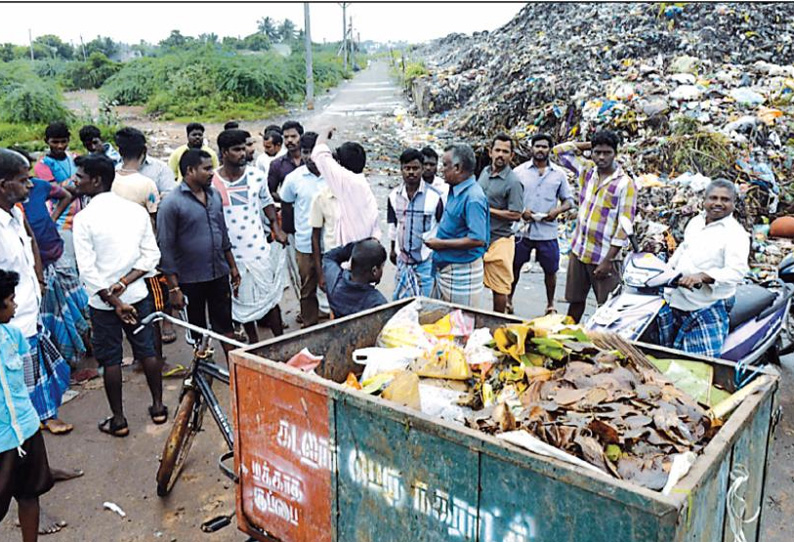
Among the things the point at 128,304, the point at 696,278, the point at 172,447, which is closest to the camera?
the point at 172,447

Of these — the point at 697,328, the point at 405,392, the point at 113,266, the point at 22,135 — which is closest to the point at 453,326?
the point at 405,392

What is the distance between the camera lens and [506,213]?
5.13 meters

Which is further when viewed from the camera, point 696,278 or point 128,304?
point 128,304

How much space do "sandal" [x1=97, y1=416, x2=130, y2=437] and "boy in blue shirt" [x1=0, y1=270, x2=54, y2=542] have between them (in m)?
1.19

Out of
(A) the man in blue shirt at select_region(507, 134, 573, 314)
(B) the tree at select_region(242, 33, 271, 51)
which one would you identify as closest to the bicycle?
(A) the man in blue shirt at select_region(507, 134, 573, 314)

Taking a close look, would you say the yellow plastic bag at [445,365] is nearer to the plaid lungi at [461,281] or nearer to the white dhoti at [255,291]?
the plaid lungi at [461,281]

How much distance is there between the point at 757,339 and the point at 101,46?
181ft

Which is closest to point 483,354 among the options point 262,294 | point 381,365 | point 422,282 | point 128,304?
point 381,365

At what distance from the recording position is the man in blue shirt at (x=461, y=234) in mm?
4191

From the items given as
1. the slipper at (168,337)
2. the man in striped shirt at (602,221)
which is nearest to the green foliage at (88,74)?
the slipper at (168,337)

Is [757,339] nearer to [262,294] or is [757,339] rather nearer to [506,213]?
[506,213]

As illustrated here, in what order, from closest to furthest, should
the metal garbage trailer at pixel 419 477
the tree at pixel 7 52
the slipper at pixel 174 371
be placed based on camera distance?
1. the metal garbage trailer at pixel 419 477
2. the slipper at pixel 174 371
3. the tree at pixel 7 52

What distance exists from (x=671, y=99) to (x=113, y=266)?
330 inches

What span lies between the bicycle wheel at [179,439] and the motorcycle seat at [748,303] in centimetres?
339
